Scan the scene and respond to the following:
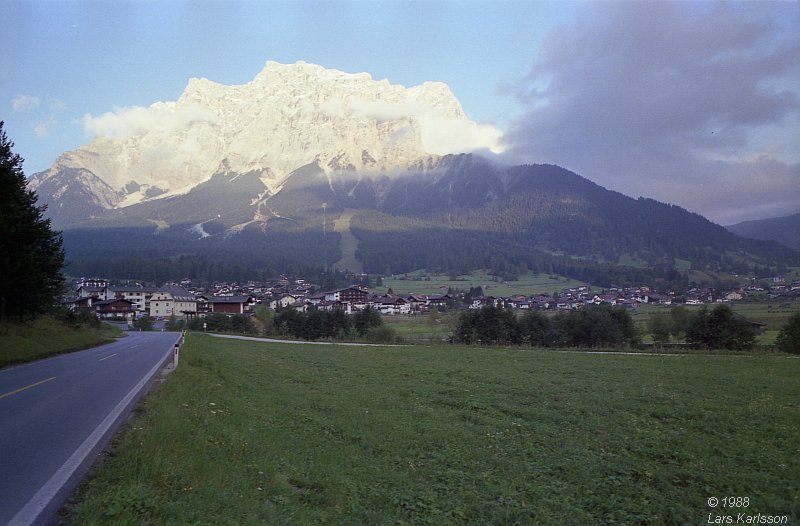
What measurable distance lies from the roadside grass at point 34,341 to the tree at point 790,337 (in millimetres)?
59226

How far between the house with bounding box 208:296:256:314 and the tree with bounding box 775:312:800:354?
111023mm

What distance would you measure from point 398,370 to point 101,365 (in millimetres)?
14180

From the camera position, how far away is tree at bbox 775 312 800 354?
159 ft

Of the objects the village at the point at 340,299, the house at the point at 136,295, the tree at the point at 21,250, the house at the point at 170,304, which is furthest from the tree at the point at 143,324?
the tree at the point at 21,250

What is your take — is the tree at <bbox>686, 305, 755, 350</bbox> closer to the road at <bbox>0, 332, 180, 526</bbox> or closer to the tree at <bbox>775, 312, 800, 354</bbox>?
the tree at <bbox>775, 312, 800, 354</bbox>

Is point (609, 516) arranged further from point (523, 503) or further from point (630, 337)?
point (630, 337)

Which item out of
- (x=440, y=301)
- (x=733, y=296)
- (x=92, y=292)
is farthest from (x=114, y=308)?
(x=733, y=296)

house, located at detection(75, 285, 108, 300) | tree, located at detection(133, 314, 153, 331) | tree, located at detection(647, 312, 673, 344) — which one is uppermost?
house, located at detection(75, 285, 108, 300)

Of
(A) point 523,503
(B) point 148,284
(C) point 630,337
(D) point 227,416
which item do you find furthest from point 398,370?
(B) point 148,284

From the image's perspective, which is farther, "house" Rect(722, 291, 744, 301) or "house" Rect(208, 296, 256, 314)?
"house" Rect(722, 291, 744, 301)

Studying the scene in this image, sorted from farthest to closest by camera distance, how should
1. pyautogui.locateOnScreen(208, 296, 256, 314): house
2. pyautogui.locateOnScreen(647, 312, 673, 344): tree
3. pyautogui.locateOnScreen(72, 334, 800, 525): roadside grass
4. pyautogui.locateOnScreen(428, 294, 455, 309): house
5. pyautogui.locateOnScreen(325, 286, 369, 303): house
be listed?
pyautogui.locateOnScreen(325, 286, 369, 303): house → pyautogui.locateOnScreen(428, 294, 455, 309): house → pyautogui.locateOnScreen(208, 296, 256, 314): house → pyautogui.locateOnScreen(647, 312, 673, 344): tree → pyautogui.locateOnScreen(72, 334, 800, 525): roadside grass

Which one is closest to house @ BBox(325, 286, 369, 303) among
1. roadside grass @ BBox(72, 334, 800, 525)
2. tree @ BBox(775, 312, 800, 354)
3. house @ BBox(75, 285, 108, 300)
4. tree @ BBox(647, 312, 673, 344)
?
house @ BBox(75, 285, 108, 300)

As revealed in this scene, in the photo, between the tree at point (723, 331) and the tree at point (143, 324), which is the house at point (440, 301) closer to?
the tree at point (143, 324)

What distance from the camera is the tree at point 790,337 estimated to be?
48.4 m
